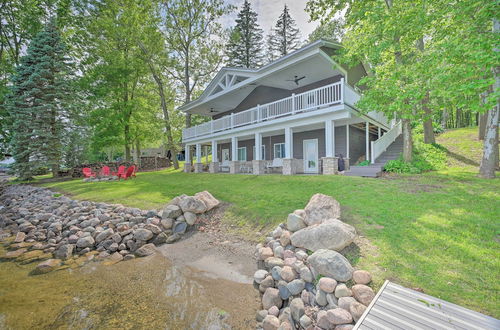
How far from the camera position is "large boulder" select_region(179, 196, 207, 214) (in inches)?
261

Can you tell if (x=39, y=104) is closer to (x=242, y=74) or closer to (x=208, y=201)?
(x=242, y=74)

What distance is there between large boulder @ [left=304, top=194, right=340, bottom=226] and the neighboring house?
530cm

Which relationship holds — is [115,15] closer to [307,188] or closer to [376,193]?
[307,188]

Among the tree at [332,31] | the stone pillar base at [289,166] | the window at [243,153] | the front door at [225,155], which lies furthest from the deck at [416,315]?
the tree at [332,31]

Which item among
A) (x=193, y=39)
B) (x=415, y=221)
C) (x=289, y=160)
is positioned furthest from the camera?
(x=193, y=39)

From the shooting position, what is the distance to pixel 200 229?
6281 mm

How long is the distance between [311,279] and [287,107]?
9.69 meters

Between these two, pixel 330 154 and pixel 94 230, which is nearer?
pixel 94 230

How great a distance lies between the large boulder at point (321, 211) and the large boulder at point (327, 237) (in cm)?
42

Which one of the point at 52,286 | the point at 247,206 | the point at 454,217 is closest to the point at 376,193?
the point at 454,217

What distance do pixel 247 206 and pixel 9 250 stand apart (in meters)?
6.70

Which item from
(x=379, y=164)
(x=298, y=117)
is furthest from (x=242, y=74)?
(x=379, y=164)

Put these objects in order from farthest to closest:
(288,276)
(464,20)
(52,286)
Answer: (464,20), (52,286), (288,276)

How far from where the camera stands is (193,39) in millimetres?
21531
